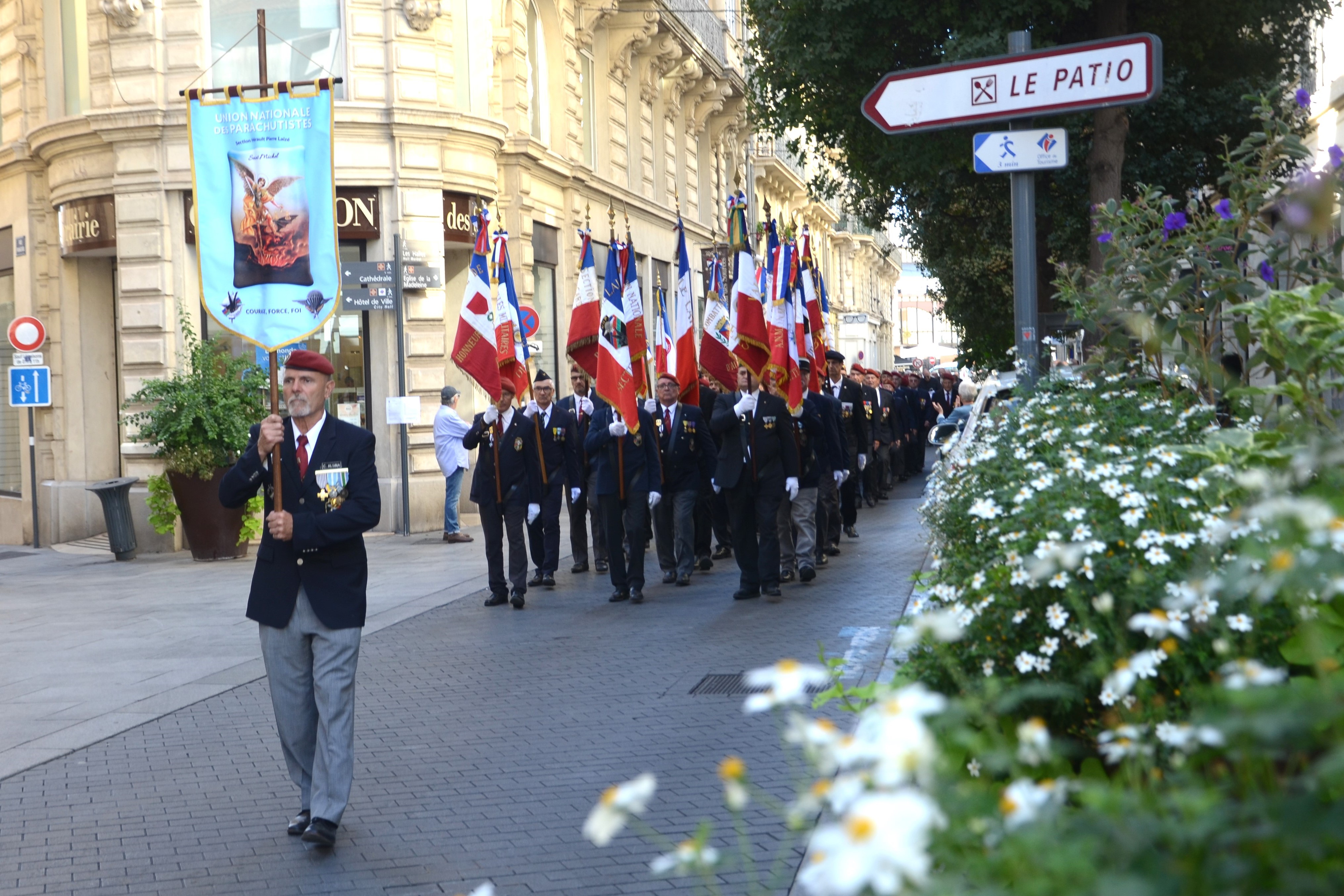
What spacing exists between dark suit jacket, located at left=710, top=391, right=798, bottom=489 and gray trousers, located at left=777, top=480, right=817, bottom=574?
0.49 m

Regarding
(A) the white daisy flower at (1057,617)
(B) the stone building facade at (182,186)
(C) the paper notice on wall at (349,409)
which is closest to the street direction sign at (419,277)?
(B) the stone building facade at (182,186)

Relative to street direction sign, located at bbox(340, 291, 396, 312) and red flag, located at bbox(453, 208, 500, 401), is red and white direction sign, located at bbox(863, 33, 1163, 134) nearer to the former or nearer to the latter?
red flag, located at bbox(453, 208, 500, 401)

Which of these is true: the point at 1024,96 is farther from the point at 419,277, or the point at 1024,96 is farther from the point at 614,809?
the point at 419,277

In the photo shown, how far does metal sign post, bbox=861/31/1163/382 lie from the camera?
6.69m

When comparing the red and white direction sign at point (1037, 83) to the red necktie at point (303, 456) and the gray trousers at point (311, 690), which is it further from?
the gray trousers at point (311, 690)

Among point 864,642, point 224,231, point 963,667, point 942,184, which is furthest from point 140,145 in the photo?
point 963,667

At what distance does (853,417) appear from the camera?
17781 mm

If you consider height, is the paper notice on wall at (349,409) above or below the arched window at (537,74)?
below

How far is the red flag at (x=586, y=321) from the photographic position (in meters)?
14.0

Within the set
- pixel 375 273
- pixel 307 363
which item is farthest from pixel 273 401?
pixel 375 273

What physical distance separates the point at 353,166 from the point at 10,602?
25.1 feet

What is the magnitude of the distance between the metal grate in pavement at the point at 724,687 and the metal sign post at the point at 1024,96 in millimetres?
2476

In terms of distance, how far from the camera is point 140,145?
1864cm

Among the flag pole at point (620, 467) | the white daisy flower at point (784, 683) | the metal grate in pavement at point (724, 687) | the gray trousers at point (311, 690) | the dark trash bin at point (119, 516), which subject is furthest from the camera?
the dark trash bin at point (119, 516)
